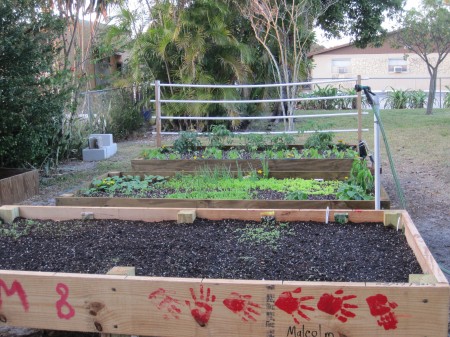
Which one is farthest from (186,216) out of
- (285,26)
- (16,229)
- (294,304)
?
(285,26)

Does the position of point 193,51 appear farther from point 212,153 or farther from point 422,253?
point 422,253

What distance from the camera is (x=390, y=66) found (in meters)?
33.9

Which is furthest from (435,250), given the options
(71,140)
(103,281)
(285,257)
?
(71,140)

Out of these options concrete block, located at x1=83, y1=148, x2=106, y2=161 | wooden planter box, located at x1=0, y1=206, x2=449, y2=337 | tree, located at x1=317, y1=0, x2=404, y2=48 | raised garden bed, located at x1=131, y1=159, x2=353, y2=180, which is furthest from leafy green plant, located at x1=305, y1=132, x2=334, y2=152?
tree, located at x1=317, y1=0, x2=404, y2=48

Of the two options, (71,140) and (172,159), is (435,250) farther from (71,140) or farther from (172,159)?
(71,140)

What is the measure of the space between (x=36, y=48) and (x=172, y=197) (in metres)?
3.30

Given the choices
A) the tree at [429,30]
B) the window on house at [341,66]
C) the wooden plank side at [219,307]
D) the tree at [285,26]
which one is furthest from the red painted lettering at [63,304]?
the window on house at [341,66]

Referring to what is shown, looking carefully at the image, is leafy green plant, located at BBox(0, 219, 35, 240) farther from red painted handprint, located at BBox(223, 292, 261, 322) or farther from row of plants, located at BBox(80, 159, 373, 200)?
red painted handprint, located at BBox(223, 292, 261, 322)

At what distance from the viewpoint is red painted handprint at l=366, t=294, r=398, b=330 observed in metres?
2.17

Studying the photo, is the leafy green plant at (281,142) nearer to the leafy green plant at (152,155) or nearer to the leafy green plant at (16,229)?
the leafy green plant at (152,155)

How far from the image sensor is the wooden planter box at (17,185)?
6367 millimetres

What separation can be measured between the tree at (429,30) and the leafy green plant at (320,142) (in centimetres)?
1083

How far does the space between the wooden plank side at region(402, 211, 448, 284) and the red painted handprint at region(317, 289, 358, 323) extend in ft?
1.44

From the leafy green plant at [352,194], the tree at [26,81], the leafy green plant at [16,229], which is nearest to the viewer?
the leafy green plant at [16,229]
